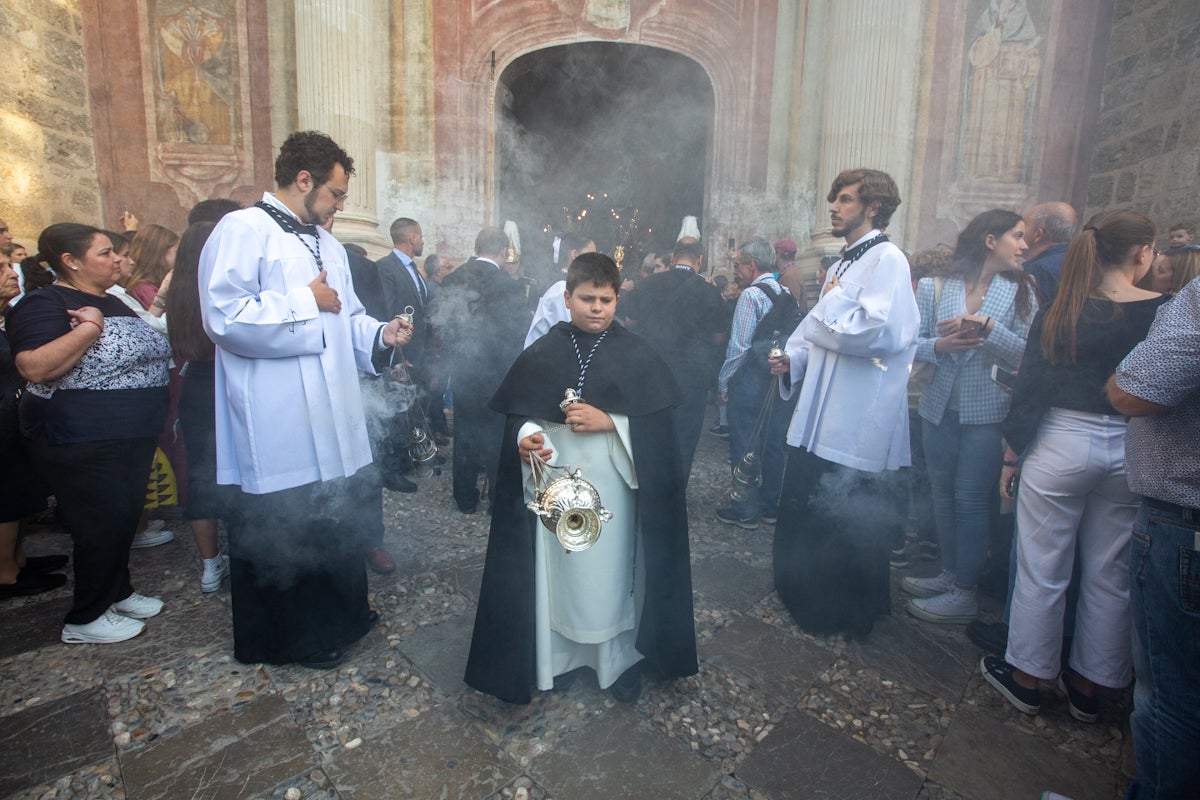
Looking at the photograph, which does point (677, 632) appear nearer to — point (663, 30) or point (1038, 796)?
point (1038, 796)

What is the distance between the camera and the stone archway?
7883 mm

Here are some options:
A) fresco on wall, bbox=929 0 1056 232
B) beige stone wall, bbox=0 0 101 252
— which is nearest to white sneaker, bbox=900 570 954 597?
fresco on wall, bbox=929 0 1056 232

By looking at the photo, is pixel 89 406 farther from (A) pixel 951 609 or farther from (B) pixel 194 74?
(B) pixel 194 74

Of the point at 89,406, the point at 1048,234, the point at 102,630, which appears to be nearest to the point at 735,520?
the point at 1048,234

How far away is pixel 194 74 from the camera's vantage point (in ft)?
23.9

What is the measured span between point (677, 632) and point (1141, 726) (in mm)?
1276

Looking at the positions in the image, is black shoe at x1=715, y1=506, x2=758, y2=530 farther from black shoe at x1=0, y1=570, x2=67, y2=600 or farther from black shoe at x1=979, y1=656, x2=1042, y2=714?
black shoe at x1=0, y1=570, x2=67, y2=600

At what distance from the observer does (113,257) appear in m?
2.58

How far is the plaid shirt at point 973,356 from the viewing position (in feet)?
9.05

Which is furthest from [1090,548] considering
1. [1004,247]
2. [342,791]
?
[342,791]

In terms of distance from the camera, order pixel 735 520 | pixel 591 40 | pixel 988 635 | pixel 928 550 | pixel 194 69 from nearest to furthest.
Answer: pixel 988 635 → pixel 928 550 → pixel 735 520 → pixel 194 69 → pixel 591 40

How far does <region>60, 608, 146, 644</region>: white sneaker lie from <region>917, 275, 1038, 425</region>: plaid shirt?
12.4ft

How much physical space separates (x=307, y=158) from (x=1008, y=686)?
3.33 meters

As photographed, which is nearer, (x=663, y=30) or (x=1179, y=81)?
(x=1179, y=81)
